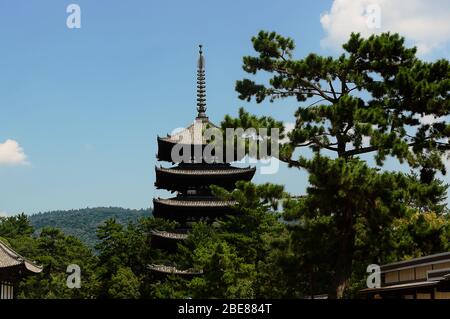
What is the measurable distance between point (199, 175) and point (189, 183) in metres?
1.48

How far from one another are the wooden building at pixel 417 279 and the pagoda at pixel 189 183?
2111 centimetres

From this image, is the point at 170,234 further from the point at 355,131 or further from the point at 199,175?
the point at 355,131

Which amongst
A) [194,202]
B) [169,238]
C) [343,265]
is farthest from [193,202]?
[343,265]

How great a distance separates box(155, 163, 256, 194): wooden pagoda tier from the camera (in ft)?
156

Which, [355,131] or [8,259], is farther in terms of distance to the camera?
[8,259]

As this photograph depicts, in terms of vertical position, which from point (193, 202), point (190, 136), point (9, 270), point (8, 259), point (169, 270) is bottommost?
point (9, 270)

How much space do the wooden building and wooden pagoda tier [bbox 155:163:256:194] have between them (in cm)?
2211

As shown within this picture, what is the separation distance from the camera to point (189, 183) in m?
48.6

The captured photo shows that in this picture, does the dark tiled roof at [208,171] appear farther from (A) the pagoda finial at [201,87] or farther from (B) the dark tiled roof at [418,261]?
(B) the dark tiled roof at [418,261]

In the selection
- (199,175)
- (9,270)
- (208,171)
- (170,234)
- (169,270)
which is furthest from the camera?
(208,171)

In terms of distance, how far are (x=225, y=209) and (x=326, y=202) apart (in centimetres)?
2579
